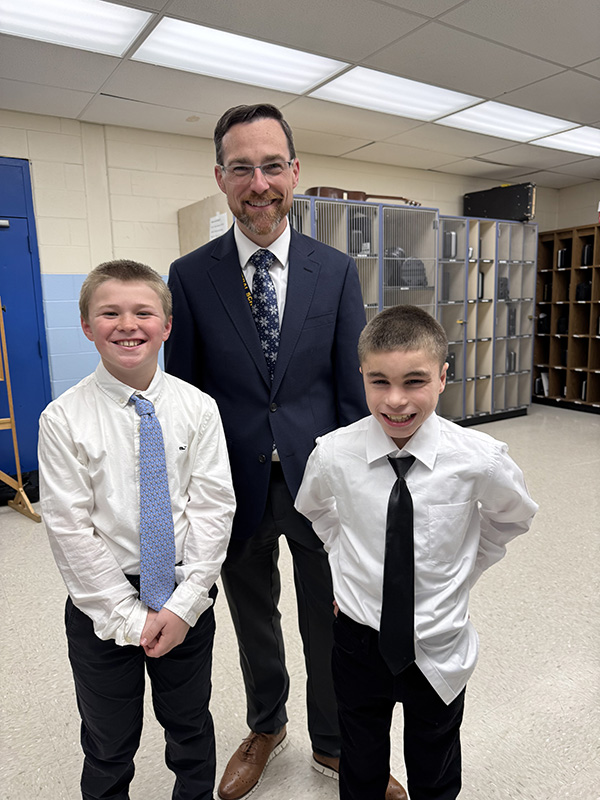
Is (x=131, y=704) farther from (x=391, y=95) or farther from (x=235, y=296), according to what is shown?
(x=391, y=95)

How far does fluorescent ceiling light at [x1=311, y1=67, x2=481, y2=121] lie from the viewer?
11.7 ft

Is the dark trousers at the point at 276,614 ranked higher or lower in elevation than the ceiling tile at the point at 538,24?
lower

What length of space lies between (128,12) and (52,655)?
2926mm

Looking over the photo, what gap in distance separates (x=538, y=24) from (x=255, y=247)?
2.60 meters

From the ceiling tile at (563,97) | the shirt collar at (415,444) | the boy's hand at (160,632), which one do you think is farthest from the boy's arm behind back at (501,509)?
the ceiling tile at (563,97)

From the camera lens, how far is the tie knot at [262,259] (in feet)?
4.59

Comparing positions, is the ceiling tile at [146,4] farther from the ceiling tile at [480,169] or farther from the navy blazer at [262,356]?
the ceiling tile at [480,169]

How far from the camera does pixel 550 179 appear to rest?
681cm

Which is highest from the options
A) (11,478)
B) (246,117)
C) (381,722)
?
(246,117)

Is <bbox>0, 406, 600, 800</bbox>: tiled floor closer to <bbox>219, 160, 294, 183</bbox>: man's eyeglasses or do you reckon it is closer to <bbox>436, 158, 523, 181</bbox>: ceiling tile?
<bbox>219, 160, 294, 183</bbox>: man's eyeglasses

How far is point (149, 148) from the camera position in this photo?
4387 mm

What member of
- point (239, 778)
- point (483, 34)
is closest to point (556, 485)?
point (483, 34)

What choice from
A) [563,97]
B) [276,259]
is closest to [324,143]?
[563,97]

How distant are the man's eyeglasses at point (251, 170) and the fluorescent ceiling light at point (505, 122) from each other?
354 centimetres
